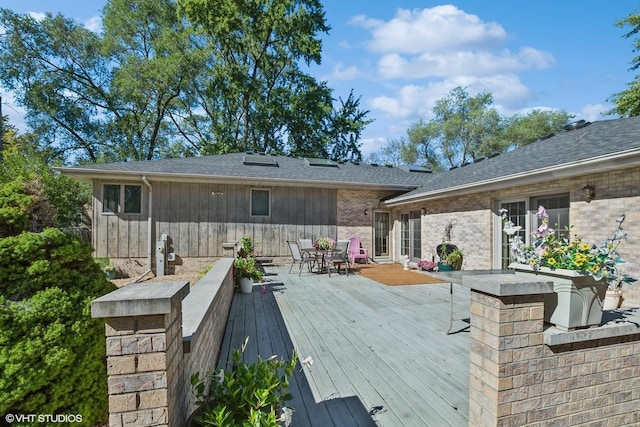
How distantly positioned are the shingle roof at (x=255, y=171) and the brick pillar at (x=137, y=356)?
788 cm

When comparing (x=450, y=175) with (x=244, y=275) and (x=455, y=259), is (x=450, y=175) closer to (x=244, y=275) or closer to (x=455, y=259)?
(x=455, y=259)

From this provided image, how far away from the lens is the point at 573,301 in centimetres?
171

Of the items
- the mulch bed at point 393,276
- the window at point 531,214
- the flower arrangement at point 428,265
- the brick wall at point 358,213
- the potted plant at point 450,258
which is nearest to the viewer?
the window at point 531,214

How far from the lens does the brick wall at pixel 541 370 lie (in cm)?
167

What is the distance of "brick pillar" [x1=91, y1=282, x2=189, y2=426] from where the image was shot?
45.7 inches

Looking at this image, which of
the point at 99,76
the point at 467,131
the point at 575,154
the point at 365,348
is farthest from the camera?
the point at 467,131

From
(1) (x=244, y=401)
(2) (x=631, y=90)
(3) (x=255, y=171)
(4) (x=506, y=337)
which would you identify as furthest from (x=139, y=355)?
(2) (x=631, y=90)

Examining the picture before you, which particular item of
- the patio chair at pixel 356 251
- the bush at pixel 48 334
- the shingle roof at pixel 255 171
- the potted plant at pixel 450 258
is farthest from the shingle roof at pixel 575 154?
the bush at pixel 48 334

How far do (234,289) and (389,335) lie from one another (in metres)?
3.61

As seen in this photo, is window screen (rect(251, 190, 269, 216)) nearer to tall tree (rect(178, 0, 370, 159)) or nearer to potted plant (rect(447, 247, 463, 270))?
potted plant (rect(447, 247, 463, 270))

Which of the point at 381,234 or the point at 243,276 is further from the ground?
the point at 381,234

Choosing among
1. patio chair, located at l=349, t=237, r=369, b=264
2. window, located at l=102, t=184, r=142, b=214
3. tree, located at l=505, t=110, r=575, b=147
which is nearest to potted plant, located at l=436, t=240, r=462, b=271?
patio chair, located at l=349, t=237, r=369, b=264

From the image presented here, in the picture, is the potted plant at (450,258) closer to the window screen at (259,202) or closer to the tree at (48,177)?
the window screen at (259,202)

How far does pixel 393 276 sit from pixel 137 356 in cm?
709
